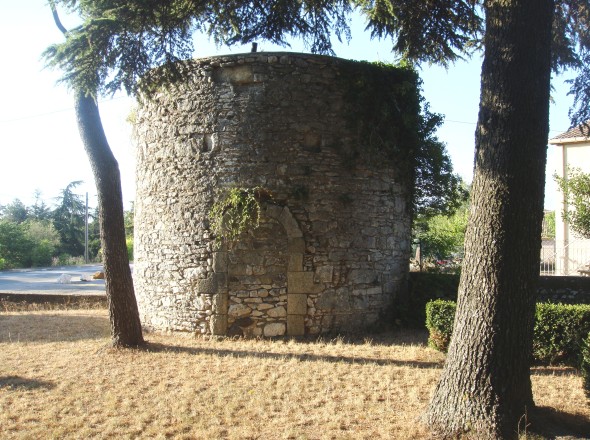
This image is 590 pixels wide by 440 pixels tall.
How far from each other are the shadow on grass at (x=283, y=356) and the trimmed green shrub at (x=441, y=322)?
1.93 ft

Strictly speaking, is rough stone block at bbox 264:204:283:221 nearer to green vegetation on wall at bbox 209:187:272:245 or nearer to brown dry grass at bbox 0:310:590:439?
green vegetation on wall at bbox 209:187:272:245

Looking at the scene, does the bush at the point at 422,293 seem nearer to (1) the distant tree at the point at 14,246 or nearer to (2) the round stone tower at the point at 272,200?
(2) the round stone tower at the point at 272,200

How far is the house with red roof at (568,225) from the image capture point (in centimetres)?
1942

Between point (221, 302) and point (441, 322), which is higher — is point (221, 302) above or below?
above

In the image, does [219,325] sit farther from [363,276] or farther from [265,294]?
[363,276]

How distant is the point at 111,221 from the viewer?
807cm

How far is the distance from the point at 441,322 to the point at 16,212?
48204 mm

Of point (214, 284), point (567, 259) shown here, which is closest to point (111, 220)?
point (214, 284)

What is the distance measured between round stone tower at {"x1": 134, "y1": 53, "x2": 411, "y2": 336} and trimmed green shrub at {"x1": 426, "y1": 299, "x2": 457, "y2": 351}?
4.81 feet

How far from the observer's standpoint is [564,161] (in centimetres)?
2114

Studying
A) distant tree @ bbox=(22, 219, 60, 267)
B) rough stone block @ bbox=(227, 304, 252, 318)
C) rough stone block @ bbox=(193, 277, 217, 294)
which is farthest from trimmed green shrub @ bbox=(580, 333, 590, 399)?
distant tree @ bbox=(22, 219, 60, 267)

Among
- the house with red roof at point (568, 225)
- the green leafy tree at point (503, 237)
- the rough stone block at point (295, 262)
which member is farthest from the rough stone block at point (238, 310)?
the house with red roof at point (568, 225)

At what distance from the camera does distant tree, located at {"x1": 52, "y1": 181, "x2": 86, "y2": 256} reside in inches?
1649

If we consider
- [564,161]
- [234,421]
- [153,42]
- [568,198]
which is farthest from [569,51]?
[564,161]
